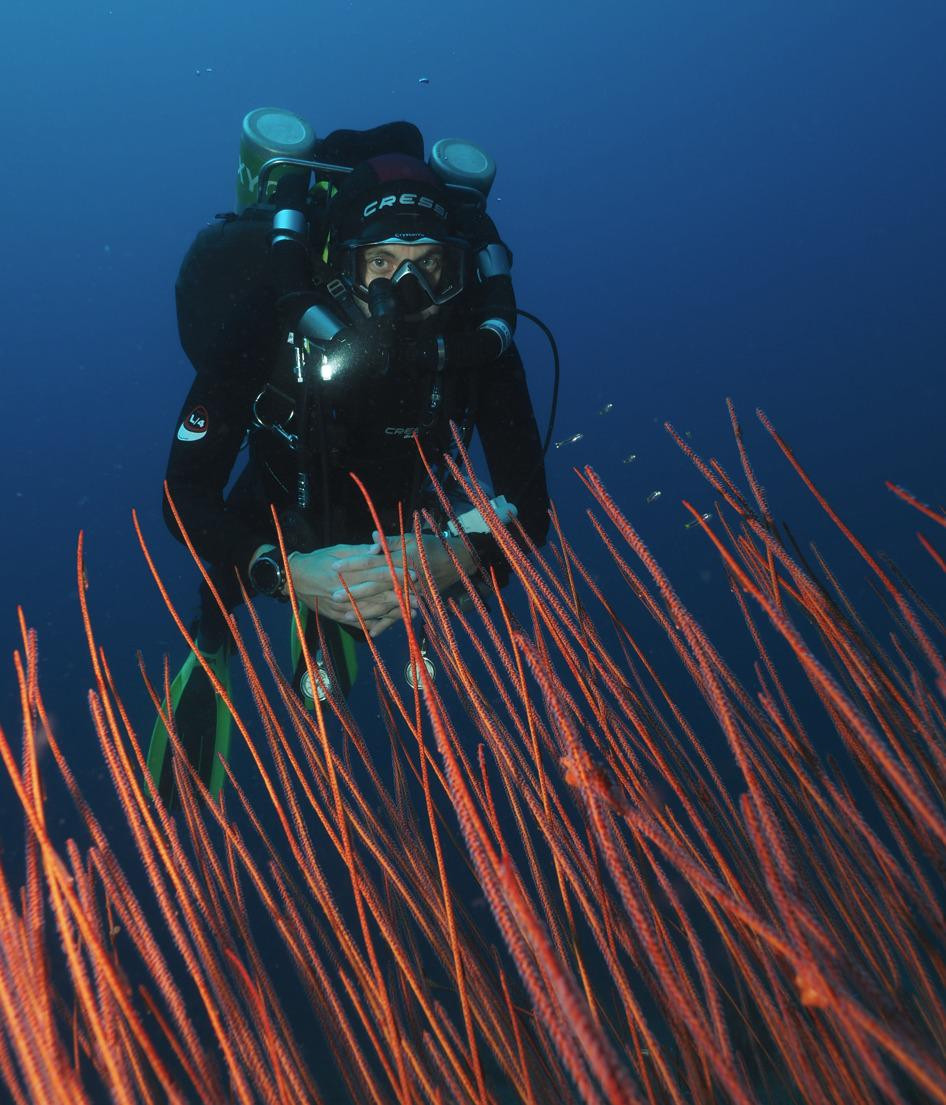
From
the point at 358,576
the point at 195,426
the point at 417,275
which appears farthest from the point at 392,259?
the point at 358,576

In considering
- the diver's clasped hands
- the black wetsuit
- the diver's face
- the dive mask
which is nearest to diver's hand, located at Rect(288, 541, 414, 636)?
the diver's clasped hands

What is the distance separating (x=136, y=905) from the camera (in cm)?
82

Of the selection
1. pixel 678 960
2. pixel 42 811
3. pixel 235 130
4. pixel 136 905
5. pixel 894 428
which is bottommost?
pixel 894 428

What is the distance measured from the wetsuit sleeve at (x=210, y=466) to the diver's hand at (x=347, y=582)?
340mm

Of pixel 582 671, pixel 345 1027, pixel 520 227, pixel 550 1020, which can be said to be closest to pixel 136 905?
pixel 345 1027

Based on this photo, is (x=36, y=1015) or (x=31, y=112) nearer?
(x=36, y=1015)

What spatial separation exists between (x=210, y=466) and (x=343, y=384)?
706 millimetres

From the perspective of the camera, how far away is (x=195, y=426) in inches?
103

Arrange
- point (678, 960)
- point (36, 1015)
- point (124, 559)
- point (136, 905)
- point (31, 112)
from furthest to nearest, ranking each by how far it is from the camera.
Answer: point (31, 112) → point (124, 559) → point (678, 960) → point (136, 905) → point (36, 1015)

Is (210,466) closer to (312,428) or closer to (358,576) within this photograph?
(312,428)

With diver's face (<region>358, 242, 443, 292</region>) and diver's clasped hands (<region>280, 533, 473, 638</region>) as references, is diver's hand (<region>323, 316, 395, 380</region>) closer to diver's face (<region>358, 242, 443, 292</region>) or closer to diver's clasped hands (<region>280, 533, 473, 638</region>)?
diver's face (<region>358, 242, 443, 292</region>)

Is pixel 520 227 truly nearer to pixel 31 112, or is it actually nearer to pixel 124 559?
pixel 31 112

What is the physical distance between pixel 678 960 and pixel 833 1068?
0.86 feet

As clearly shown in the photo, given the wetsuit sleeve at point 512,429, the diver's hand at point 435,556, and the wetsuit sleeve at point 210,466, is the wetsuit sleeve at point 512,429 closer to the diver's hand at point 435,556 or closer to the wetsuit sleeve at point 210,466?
the diver's hand at point 435,556
